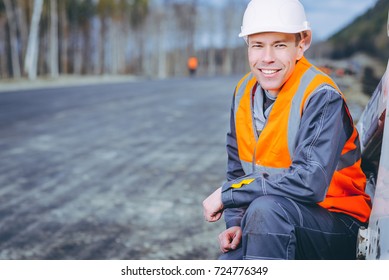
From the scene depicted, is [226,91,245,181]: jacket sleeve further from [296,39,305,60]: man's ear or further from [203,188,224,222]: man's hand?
[296,39,305,60]: man's ear

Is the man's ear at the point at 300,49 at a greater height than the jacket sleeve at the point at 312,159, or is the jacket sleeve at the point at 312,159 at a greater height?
the man's ear at the point at 300,49

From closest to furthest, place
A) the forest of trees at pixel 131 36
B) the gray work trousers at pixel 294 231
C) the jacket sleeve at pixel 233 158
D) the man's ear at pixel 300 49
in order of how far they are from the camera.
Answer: the gray work trousers at pixel 294 231 < the man's ear at pixel 300 49 < the jacket sleeve at pixel 233 158 < the forest of trees at pixel 131 36

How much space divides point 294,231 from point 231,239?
42 cm

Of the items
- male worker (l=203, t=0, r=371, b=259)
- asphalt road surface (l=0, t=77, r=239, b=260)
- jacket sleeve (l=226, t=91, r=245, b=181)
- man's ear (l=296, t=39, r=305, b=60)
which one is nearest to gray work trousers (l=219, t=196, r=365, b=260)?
male worker (l=203, t=0, r=371, b=259)

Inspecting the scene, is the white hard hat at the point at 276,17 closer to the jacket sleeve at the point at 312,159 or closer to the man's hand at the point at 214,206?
the jacket sleeve at the point at 312,159

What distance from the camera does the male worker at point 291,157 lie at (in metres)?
1.93

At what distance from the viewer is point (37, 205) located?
4.99 metres

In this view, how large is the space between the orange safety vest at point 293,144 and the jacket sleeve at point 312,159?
0.05 meters

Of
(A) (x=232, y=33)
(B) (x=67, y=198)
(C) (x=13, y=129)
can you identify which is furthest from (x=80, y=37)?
(B) (x=67, y=198)

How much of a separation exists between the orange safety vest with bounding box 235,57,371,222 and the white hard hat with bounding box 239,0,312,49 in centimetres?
18

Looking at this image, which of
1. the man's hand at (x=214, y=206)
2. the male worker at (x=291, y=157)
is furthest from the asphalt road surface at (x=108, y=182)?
the male worker at (x=291, y=157)

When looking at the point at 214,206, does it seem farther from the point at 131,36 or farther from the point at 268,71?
the point at 131,36

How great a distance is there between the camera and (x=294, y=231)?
194 centimetres
